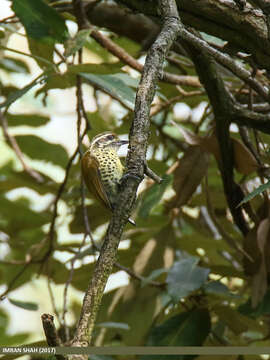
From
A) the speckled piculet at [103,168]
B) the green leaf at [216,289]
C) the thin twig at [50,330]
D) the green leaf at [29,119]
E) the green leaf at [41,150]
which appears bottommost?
the green leaf at [216,289]

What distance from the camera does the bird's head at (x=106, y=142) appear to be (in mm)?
1437

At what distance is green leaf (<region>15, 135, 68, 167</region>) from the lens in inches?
79.9

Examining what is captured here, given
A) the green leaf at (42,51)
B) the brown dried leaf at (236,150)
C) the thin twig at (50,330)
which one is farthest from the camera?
the green leaf at (42,51)

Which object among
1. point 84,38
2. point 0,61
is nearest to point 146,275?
point 84,38

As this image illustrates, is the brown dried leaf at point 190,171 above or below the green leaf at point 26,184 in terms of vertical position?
above

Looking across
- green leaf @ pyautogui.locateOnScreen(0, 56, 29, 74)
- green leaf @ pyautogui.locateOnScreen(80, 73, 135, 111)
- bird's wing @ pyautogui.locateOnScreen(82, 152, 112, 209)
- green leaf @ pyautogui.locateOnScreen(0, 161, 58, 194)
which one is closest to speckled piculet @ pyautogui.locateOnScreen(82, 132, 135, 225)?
bird's wing @ pyautogui.locateOnScreen(82, 152, 112, 209)

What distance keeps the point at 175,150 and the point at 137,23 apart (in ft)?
1.43

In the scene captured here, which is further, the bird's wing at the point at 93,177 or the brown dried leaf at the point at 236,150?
the brown dried leaf at the point at 236,150

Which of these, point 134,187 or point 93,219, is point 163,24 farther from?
point 93,219

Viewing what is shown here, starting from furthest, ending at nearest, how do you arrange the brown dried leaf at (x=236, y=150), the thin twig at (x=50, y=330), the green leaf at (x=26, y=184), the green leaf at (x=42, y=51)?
1. the green leaf at (x=26, y=184)
2. the green leaf at (x=42, y=51)
3. the brown dried leaf at (x=236, y=150)
4. the thin twig at (x=50, y=330)

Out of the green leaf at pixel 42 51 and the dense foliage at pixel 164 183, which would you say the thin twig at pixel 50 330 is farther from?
the green leaf at pixel 42 51

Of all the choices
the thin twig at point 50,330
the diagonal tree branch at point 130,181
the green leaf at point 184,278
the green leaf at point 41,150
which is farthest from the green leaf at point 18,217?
the thin twig at point 50,330

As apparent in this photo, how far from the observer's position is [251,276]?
4.74ft

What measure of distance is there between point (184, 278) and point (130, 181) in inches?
33.9
